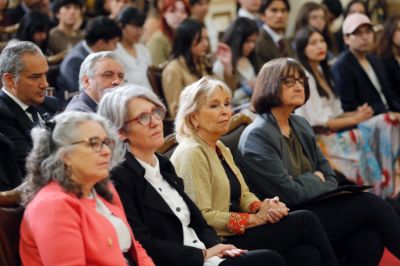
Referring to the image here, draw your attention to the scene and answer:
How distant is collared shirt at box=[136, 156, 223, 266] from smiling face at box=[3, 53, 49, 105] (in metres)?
0.68

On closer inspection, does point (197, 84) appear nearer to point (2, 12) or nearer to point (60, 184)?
point (60, 184)

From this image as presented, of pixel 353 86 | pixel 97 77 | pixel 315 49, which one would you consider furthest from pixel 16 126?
pixel 353 86

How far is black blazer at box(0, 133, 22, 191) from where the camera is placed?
289 cm

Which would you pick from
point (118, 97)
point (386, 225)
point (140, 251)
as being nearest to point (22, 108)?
point (118, 97)

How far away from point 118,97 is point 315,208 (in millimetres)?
1079

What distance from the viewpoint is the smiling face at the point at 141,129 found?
2770 millimetres

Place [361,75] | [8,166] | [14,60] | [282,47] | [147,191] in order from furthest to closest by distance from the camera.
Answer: [282,47] < [361,75] < [14,60] < [8,166] < [147,191]

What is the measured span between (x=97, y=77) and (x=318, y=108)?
71.3 inches

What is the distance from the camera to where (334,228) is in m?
3.44

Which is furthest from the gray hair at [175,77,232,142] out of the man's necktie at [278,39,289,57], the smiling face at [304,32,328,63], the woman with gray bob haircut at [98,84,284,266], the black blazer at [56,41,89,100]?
the man's necktie at [278,39,289,57]

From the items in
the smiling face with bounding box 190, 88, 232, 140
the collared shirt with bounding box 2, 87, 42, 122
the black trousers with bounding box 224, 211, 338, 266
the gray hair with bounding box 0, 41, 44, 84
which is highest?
the gray hair with bounding box 0, 41, 44, 84

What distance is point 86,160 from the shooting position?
2.40 m

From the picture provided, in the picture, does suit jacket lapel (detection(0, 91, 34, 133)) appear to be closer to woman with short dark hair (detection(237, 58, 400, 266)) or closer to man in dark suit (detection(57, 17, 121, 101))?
woman with short dark hair (detection(237, 58, 400, 266))

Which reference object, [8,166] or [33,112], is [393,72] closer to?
[33,112]
